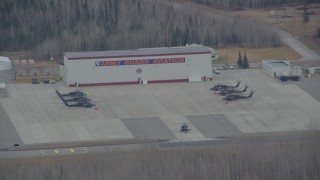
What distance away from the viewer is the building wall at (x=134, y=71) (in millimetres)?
73375

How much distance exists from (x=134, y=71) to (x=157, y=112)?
21.9 ft

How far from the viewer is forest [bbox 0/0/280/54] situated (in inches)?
3435

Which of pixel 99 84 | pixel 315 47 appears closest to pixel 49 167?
pixel 99 84

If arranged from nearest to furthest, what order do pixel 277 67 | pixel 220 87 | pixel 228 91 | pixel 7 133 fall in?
1. pixel 7 133
2. pixel 228 91
3. pixel 220 87
4. pixel 277 67

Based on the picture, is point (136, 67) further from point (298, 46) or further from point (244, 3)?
point (244, 3)

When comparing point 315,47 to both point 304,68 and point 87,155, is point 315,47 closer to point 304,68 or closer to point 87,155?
point 304,68

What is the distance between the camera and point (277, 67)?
75625mm

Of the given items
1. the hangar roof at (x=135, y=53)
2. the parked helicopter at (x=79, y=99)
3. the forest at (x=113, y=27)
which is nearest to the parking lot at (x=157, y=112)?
the parked helicopter at (x=79, y=99)

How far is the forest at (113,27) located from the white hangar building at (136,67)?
11774mm

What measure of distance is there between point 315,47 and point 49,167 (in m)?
34.1

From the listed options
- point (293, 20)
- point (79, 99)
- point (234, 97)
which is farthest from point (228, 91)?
point (293, 20)

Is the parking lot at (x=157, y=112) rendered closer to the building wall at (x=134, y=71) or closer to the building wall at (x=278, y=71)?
the building wall at (x=278, y=71)

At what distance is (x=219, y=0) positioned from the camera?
102375mm

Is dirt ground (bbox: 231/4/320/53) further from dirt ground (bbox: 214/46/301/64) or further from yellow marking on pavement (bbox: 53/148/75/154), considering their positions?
yellow marking on pavement (bbox: 53/148/75/154)
